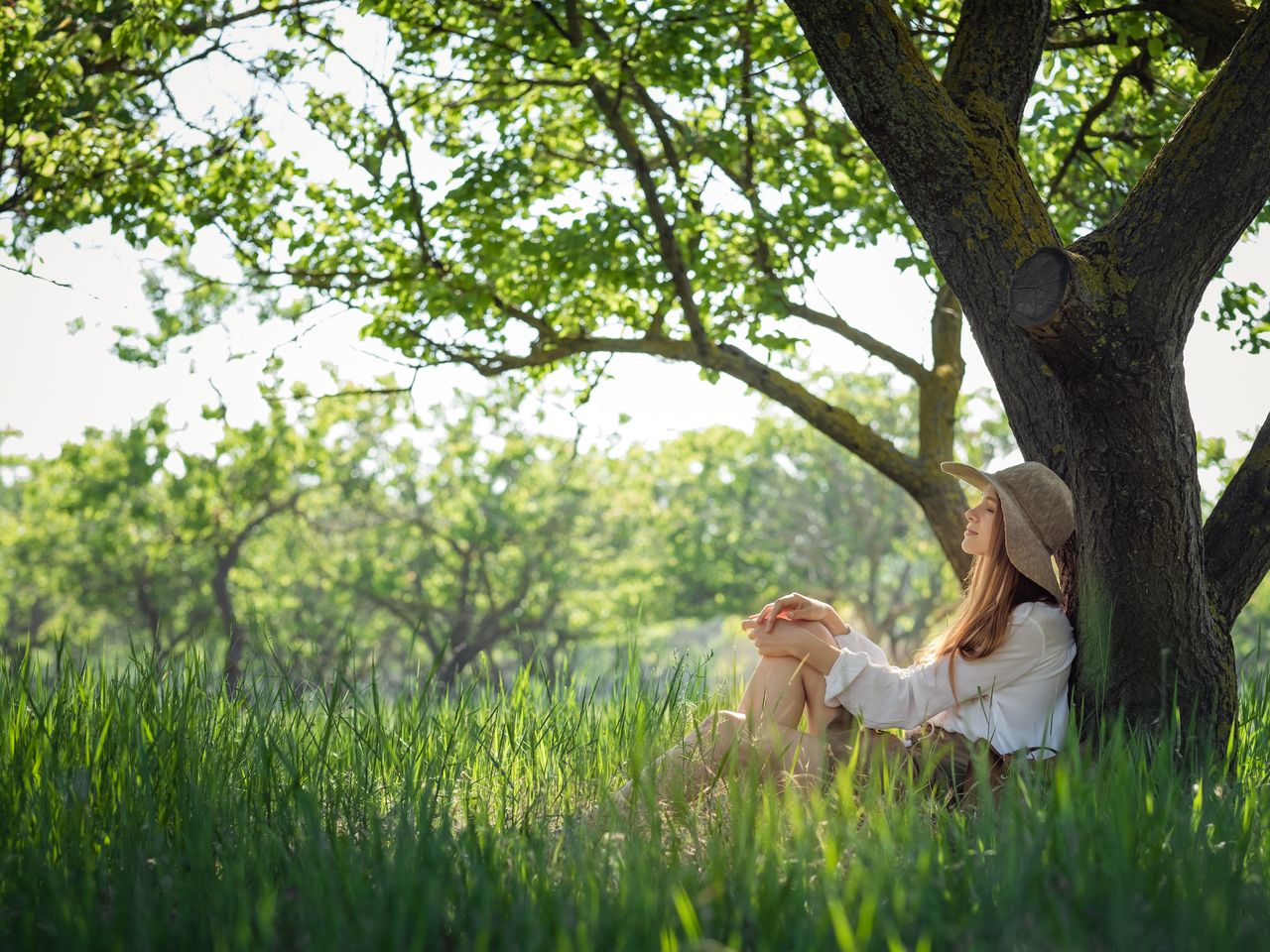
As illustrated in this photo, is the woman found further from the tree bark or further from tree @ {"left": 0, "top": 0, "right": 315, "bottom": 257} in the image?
tree @ {"left": 0, "top": 0, "right": 315, "bottom": 257}

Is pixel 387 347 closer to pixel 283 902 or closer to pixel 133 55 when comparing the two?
pixel 133 55

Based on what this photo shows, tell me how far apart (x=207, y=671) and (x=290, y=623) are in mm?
24639

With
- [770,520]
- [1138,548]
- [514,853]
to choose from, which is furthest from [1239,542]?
[770,520]

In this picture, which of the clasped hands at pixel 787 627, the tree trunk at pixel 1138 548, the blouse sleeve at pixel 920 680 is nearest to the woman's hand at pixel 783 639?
the clasped hands at pixel 787 627

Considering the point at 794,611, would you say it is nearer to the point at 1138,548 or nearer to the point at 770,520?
the point at 1138,548

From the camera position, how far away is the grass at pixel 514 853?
207cm

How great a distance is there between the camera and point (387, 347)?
716 cm

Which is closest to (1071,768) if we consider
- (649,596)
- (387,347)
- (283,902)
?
(283,902)

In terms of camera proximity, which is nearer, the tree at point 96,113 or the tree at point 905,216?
the tree at point 905,216

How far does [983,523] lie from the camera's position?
3723 mm

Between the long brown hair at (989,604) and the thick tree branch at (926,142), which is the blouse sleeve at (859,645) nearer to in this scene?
the long brown hair at (989,604)

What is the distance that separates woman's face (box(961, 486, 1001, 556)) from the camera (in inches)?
146

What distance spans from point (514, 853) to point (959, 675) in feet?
5.31

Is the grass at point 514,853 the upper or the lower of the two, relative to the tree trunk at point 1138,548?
lower
